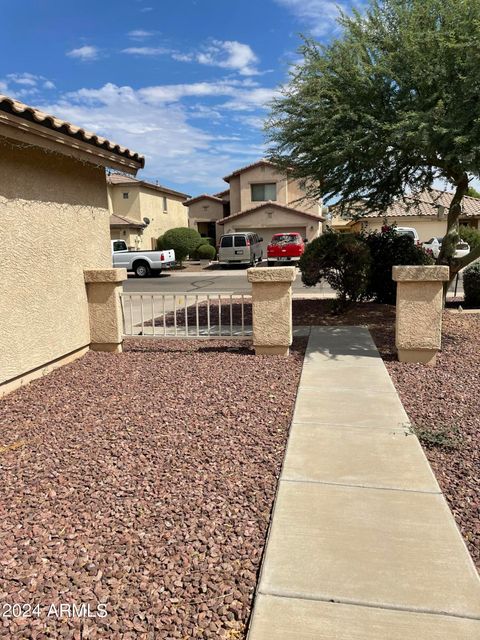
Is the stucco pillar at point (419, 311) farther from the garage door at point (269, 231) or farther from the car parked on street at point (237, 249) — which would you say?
the garage door at point (269, 231)

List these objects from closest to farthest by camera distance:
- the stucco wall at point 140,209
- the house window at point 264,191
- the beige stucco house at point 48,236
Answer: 1. the beige stucco house at point 48,236
2. the stucco wall at point 140,209
3. the house window at point 264,191

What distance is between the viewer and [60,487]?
3.77 m

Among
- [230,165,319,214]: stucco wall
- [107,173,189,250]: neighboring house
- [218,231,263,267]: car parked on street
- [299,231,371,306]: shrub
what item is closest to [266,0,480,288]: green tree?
[299,231,371,306]: shrub

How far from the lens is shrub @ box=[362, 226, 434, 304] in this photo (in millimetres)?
10587

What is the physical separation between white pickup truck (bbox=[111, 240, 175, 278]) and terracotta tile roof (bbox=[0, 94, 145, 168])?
1815 centimetres

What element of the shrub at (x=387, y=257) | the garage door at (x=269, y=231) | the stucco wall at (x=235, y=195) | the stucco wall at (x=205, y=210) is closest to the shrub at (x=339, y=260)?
the shrub at (x=387, y=257)

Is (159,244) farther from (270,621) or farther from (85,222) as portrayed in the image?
(270,621)

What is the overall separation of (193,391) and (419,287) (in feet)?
10.9

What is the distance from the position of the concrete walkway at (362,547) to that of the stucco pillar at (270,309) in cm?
239

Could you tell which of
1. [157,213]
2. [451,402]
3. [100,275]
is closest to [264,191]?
[157,213]

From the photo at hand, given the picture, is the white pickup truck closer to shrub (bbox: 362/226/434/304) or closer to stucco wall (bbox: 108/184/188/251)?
stucco wall (bbox: 108/184/188/251)

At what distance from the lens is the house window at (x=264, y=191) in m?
37.7

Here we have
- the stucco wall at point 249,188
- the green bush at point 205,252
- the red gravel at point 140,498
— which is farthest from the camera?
the stucco wall at point 249,188

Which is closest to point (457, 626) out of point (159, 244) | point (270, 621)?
point (270, 621)
